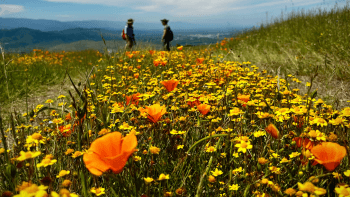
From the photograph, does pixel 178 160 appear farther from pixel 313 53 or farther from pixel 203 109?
pixel 313 53

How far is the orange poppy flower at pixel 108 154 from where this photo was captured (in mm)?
853

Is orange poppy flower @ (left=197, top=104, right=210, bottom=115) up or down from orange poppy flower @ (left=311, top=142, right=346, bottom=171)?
up

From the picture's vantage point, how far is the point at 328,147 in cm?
103

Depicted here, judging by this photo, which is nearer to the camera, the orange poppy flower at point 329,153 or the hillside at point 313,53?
the orange poppy flower at point 329,153

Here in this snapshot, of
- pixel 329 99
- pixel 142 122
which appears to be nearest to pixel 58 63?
pixel 142 122

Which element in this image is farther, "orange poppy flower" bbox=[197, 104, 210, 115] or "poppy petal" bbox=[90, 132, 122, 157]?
"orange poppy flower" bbox=[197, 104, 210, 115]

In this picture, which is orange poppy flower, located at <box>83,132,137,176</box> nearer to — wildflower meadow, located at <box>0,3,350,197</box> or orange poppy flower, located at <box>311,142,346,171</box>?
wildflower meadow, located at <box>0,3,350,197</box>

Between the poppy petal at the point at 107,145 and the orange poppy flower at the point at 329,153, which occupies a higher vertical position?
the poppy petal at the point at 107,145

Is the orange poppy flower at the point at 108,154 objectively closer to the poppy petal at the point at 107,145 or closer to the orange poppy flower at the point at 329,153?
the poppy petal at the point at 107,145

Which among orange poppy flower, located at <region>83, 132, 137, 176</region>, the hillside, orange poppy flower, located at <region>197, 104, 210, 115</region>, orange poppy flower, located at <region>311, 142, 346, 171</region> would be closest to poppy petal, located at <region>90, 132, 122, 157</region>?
orange poppy flower, located at <region>83, 132, 137, 176</region>

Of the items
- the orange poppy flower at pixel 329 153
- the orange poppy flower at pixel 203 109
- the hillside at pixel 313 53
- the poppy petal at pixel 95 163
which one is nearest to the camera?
the poppy petal at pixel 95 163

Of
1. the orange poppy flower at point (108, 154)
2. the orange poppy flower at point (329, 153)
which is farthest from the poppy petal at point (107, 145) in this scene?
the orange poppy flower at point (329, 153)

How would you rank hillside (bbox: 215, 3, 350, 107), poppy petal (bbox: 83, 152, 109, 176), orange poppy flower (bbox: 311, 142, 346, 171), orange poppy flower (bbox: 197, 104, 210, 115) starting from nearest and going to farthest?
poppy petal (bbox: 83, 152, 109, 176) < orange poppy flower (bbox: 311, 142, 346, 171) < orange poppy flower (bbox: 197, 104, 210, 115) < hillside (bbox: 215, 3, 350, 107)

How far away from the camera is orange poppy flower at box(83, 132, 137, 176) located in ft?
2.80
